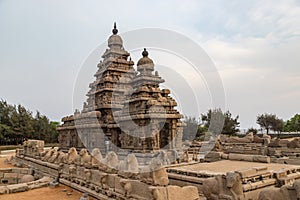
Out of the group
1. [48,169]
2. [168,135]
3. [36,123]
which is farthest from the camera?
[36,123]

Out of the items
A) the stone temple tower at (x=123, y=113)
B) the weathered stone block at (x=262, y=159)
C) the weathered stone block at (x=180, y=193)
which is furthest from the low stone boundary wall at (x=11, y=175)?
the weathered stone block at (x=262, y=159)

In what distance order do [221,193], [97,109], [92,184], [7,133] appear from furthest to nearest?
[7,133], [97,109], [92,184], [221,193]

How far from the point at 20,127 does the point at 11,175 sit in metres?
24.5

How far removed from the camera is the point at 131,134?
1819cm

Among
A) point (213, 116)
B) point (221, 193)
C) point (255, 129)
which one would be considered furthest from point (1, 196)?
point (255, 129)

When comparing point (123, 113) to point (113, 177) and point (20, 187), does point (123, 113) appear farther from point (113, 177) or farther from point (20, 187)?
point (113, 177)

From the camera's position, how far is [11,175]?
17078mm

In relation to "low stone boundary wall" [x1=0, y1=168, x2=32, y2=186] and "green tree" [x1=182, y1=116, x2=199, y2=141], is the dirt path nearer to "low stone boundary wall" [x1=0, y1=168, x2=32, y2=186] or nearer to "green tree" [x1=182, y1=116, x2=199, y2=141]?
"low stone boundary wall" [x1=0, y1=168, x2=32, y2=186]

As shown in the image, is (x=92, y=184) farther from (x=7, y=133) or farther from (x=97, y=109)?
(x=7, y=133)

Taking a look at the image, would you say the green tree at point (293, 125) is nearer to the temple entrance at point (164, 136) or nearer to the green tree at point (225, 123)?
the green tree at point (225, 123)

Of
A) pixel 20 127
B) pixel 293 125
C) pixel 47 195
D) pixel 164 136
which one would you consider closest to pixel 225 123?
pixel 293 125

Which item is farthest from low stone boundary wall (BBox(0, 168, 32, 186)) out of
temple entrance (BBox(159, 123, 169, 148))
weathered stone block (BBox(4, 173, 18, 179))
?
temple entrance (BBox(159, 123, 169, 148))

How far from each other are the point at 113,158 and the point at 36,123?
37.0 meters

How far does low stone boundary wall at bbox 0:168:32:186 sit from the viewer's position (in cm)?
1673
